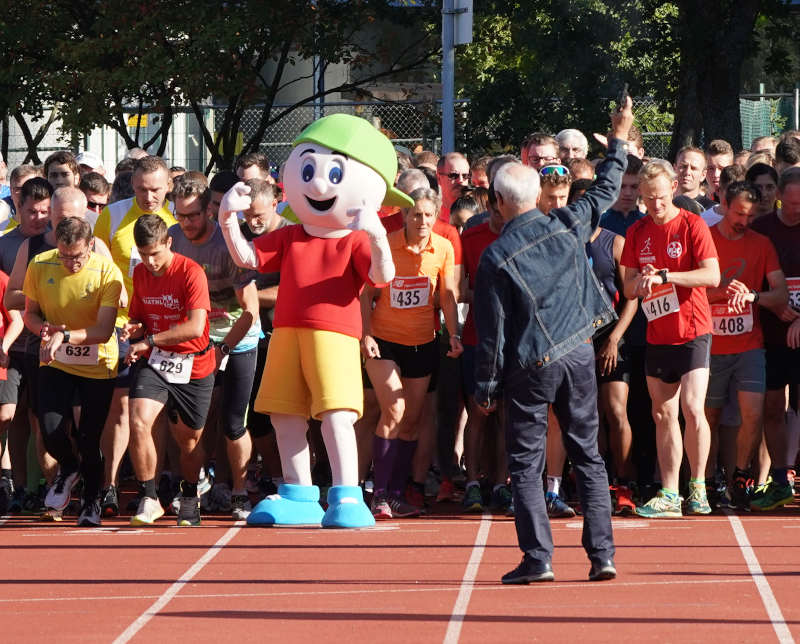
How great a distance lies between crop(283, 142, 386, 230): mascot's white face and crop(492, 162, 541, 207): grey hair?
62.7 inches

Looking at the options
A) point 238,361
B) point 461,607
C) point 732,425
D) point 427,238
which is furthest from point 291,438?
point 732,425

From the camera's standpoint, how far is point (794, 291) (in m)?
9.17

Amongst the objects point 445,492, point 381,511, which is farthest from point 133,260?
point 445,492

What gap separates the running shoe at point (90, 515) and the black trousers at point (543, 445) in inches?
120

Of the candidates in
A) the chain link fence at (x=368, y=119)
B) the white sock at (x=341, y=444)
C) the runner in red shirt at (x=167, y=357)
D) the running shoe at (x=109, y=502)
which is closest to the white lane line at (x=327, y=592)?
the white sock at (x=341, y=444)

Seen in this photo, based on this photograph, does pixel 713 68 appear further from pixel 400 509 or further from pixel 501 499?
pixel 400 509

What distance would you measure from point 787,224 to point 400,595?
3879 mm

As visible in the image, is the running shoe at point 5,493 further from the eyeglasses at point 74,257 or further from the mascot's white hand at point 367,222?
the mascot's white hand at point 367,222

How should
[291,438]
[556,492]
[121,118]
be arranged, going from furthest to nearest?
[121,118] < [556,492] < [291,438]

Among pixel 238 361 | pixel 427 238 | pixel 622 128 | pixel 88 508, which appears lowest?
pixel 88 508

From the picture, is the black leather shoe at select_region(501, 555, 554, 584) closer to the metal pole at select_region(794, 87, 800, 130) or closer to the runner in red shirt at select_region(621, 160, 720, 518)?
the runner in red shirt at select_region(621, 160, 720, 518)

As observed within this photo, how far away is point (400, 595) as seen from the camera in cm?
666

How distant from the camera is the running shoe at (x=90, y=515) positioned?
28.9 feet

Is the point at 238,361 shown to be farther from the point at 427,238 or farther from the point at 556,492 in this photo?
the point at 556,492
